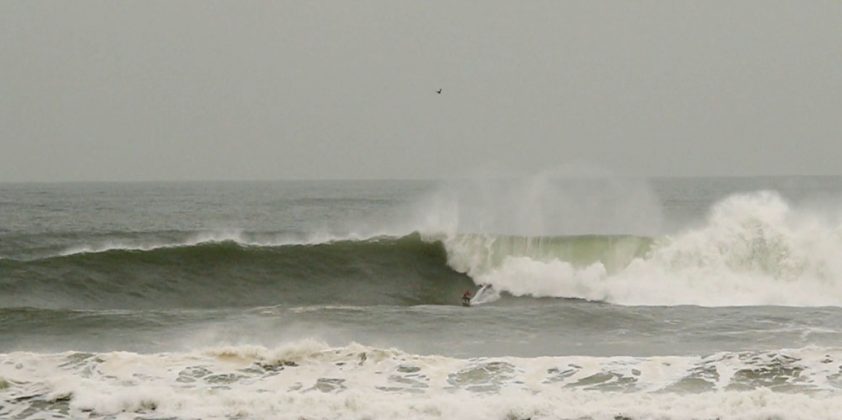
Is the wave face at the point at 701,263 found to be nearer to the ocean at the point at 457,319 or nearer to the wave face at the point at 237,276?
the ocean at the point at 457,319

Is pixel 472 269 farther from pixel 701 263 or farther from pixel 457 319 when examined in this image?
pixel 457 319

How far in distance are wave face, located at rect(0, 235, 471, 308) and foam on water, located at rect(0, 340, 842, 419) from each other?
27.8ft

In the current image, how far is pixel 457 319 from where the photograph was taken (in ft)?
52.2

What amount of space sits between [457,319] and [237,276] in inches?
317

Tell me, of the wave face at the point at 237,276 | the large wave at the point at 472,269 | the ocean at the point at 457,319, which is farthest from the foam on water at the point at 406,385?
the wave face at the point at 237,276

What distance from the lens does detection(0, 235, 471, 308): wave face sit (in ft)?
66.3

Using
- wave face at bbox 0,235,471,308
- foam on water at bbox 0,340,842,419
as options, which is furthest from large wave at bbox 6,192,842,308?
foam on water at bbox 0,340,842,419

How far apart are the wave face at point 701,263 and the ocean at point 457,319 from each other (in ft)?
0.18

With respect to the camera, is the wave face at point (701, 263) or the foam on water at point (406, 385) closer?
the foam on water at point (406, 385)

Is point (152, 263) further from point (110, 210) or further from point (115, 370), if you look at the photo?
point (110, 210)

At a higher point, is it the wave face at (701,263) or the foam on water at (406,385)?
the wave face at (701,263)

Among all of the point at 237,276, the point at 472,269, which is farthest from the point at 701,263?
the point at 237,276

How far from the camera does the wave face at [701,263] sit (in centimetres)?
2041

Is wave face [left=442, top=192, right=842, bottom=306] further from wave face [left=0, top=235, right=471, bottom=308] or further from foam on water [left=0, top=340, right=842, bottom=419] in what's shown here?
foam on water [left=0, top=340, right=842, bottom=419]
